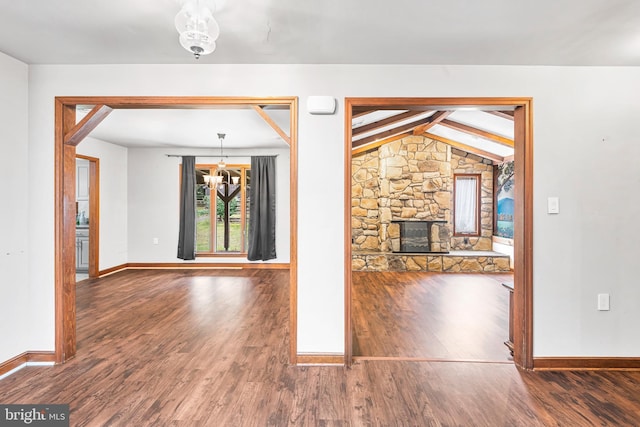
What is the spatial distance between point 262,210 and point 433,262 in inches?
146

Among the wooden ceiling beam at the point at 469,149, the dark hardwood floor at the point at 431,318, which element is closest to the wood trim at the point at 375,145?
the wooden ceiling beam at the point at 469,149

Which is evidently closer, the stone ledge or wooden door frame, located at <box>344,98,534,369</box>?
wooden door frame, located at <box>344,98,534,369</box>

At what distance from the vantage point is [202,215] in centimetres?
705

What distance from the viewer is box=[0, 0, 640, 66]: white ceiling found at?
188 cm

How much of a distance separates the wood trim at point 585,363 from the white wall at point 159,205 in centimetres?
481

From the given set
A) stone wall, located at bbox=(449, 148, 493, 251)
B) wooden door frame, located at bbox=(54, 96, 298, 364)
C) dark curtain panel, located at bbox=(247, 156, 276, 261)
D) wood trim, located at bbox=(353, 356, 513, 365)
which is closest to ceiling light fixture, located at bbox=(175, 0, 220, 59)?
wooden door frame, located at bbox=(54, 96, 298, 364)

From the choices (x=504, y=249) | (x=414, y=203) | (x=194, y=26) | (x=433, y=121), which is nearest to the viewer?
(x=194, y=26)

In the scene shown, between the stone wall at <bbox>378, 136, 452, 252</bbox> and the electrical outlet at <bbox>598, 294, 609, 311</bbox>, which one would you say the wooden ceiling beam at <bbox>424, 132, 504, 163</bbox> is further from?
the electrical outlet at <bbox>598, 294, 609, 311</bbox>

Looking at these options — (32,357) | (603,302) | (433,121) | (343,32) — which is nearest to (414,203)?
(433,121)

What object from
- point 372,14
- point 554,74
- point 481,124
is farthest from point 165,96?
point 481,124

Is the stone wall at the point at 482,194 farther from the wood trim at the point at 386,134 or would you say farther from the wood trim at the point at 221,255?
the wood trim at the point at 221,255

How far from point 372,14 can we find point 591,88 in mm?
1971

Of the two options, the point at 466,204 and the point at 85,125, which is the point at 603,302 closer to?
the point at 85,125

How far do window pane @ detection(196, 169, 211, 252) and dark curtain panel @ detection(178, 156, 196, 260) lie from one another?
A: 0.85ft
